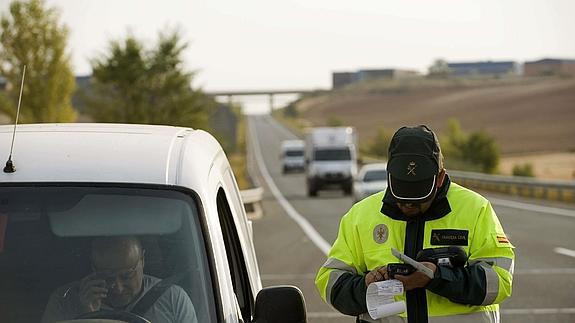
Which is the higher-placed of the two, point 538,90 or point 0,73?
point 0,73

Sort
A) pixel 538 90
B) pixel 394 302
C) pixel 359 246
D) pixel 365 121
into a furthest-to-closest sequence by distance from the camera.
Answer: pixel 365 121 → pixel 538 90 → pixel 359 246 → pixel 394 302

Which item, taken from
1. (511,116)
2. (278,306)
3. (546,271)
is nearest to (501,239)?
(278,306)

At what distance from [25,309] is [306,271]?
534 inches

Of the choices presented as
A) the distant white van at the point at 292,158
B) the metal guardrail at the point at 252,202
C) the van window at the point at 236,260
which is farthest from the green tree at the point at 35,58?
the distant white van at the point at 292,158

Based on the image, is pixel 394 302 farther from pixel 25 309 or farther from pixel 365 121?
pixel 365 121

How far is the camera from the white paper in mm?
4711

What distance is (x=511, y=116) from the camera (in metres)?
151

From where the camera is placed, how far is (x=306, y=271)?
1783 centimetres

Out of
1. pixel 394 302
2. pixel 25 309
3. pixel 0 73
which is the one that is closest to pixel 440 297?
pixel 394 302

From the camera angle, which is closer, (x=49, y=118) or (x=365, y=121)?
(x=49, y=118)

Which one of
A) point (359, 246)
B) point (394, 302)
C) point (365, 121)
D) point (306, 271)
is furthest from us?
point (365, 121)

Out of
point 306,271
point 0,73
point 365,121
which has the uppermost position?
point 0,73

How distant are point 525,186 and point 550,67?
120721mm

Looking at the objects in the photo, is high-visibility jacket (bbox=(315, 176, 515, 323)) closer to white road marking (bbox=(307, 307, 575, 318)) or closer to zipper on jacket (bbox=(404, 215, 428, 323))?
zipper on jacket (bbox=(404, 215, 428, 323))
